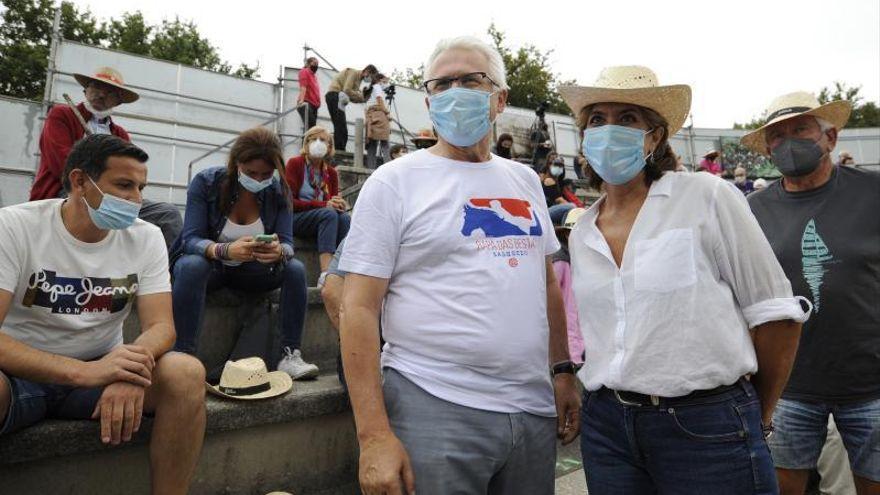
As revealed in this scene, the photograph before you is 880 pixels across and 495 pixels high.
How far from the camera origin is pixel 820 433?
2201 millimetres

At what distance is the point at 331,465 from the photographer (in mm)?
2604

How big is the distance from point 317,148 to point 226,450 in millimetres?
3109

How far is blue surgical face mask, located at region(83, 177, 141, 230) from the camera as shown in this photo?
2164mm

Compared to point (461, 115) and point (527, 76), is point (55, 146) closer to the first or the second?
point (461, 115)

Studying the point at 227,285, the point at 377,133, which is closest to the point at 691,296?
the point at 227,285

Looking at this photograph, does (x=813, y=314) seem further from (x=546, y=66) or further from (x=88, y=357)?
(x=546, y=66)

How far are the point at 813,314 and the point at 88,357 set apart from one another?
9.59 ft

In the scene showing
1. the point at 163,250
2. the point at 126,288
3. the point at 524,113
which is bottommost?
the point at 126,288

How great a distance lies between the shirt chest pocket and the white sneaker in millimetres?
1898

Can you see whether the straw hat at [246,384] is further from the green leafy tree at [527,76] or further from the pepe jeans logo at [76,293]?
the green leafy tree at [527,76]

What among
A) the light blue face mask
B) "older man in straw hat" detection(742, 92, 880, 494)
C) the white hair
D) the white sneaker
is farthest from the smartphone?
"older man in straw hat" detection(742, 92, 880, 494)

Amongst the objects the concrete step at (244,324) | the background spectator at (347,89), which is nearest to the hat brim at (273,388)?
the concrete step at (244,324)

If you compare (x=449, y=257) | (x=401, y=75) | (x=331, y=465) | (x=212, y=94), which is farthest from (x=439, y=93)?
(x=401, y=75)

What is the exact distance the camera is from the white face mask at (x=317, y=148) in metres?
4.82
